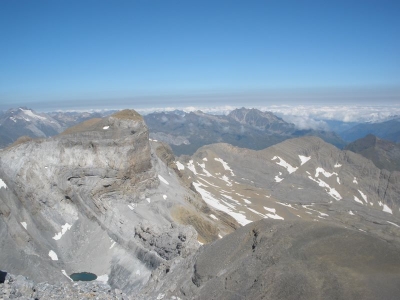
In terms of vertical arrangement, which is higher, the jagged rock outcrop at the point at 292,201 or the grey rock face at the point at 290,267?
the grey rock face at the point at 290,267

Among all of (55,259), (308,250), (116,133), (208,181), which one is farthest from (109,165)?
(208,181)

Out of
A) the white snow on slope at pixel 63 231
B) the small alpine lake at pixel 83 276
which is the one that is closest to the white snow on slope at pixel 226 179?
the white snow on slope at pixel 63 231

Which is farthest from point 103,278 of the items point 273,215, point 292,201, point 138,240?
point 292,201

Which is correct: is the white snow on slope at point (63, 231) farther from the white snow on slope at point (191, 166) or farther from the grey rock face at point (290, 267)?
the white snow on slope at point (191, 166)

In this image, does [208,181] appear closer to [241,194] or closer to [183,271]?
[241,194]

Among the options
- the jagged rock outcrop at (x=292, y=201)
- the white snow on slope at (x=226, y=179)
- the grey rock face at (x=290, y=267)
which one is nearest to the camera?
the grey rock face at (x=290, y=267)
